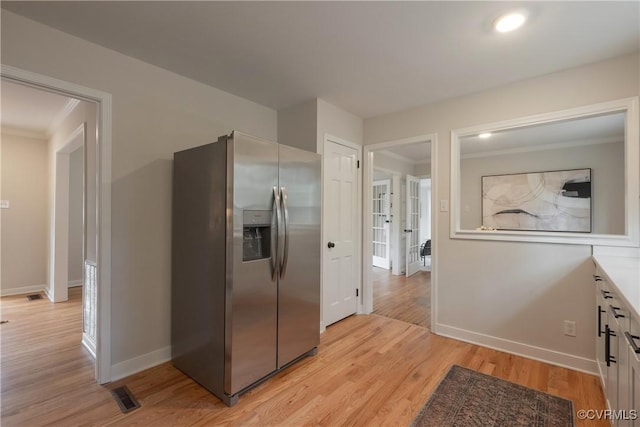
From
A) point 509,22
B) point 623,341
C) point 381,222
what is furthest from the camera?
point 381,222

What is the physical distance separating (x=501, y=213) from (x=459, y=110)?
3.25m

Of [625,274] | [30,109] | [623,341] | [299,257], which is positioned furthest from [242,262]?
[30,109]

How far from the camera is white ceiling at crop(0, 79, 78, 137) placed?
9.73ft

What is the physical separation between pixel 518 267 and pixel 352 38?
2.45 metres

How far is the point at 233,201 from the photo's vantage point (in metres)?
1.91

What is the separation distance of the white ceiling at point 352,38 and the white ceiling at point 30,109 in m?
1.43

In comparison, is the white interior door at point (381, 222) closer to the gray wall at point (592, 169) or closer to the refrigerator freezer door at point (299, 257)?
the gray wall at point (592, 169)

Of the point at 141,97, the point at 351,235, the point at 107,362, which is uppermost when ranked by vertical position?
the point at 141,97

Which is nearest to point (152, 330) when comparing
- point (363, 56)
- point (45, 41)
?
point (45, 41)

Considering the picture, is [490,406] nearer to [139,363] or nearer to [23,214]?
[139,363]

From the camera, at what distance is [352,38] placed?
6.64ft

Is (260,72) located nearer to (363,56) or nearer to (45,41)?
(363,56)

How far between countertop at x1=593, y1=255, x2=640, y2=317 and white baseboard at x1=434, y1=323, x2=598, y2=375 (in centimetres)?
87

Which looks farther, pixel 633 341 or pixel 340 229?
pixel 340 229
